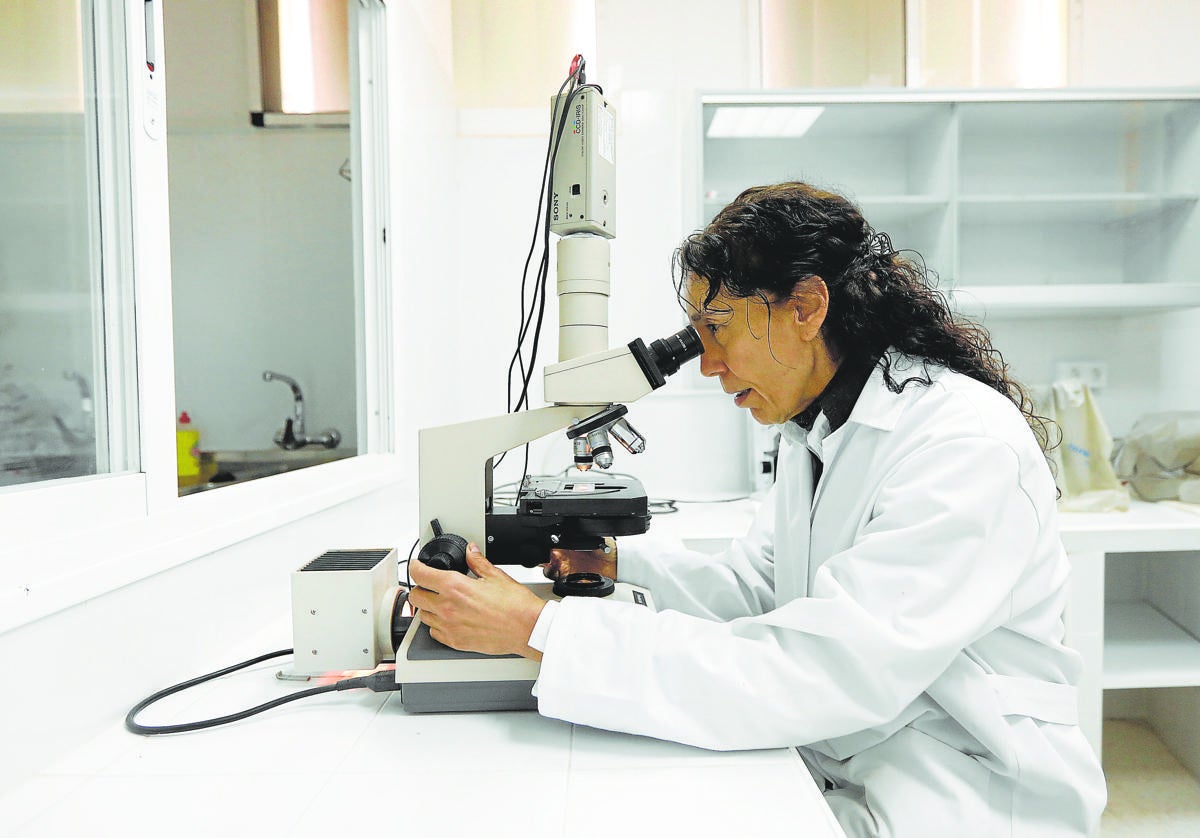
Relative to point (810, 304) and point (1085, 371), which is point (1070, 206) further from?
point (810, 304)

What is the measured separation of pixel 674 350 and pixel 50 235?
0.83 metres

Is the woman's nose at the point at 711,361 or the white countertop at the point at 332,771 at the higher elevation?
the woman's nose at the point at 711,361

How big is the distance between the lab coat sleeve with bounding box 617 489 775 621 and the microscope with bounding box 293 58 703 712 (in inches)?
4.2

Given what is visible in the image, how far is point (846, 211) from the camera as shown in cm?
94

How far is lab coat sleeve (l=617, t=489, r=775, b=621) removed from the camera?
3.62 feet

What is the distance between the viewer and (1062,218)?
2.33 metres

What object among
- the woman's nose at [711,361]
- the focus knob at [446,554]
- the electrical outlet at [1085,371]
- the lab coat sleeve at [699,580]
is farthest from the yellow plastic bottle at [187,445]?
the electrical outlet at [1085,371]

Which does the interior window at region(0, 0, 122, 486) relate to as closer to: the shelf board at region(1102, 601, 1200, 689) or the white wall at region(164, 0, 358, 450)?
the white wall at region(164, 0, 358, 450)

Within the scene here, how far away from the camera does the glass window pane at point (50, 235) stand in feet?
2.83

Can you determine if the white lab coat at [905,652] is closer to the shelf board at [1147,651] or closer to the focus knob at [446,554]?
the focus knob at [446,554]

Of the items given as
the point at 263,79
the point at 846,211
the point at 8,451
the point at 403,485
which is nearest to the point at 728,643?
the point at 846,211

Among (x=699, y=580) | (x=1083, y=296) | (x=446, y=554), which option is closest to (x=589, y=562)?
(x=699, y=580)

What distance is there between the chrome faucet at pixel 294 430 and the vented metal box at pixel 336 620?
4.27 feet

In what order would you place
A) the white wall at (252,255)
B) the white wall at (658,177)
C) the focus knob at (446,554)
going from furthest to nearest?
the white wall at (658,177) < the white wall at (252,255) < the focus knob at (446,554)
